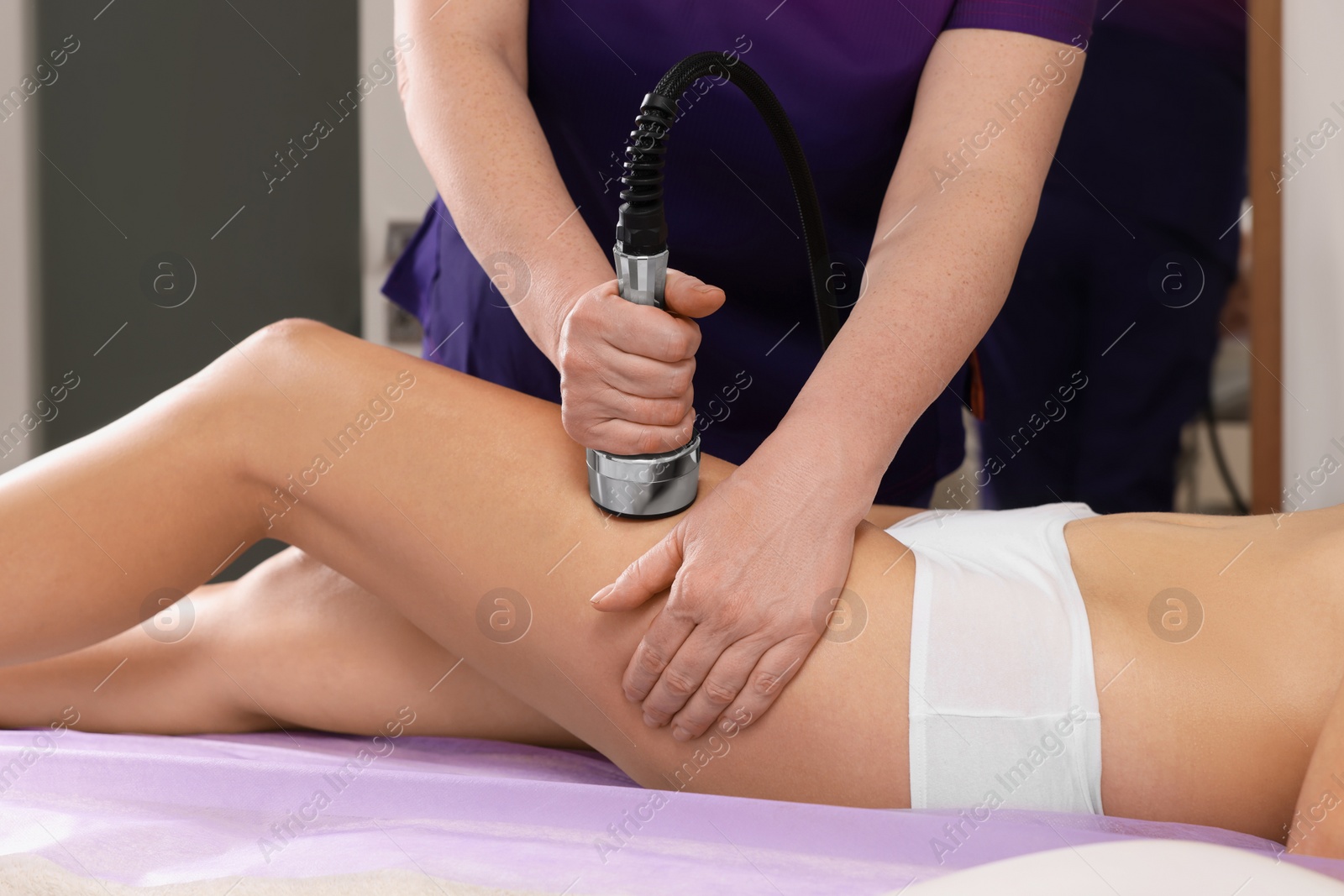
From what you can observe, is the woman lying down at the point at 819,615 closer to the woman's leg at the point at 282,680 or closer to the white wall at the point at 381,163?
the woman's leg at the point at 282,680

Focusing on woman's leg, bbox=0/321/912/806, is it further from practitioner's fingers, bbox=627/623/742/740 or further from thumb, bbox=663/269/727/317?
thumb, bbox=663/269/727/317

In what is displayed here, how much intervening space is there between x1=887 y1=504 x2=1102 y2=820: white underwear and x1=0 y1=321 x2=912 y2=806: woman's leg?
A: 20mm

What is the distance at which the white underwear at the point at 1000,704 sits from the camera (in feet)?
2.44

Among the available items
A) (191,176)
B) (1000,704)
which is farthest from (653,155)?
(191,176)

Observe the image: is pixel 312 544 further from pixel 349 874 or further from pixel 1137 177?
pixel 1137 177

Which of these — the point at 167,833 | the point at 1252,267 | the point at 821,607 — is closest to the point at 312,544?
the point at 167,833

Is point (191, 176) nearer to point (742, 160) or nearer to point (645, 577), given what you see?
point (742, 160)

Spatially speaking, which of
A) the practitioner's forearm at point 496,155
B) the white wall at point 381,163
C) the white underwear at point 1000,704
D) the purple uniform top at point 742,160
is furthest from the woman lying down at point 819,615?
the white wall at point 381,163

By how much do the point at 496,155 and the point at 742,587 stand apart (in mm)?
449

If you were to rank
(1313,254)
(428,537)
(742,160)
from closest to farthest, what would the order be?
(428,537) → (742,160) → (1313,254)

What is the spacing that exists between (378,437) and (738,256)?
49cm

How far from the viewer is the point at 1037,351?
1.97m

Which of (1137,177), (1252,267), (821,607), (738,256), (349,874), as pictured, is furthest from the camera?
(1137,177)

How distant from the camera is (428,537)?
0.79m
